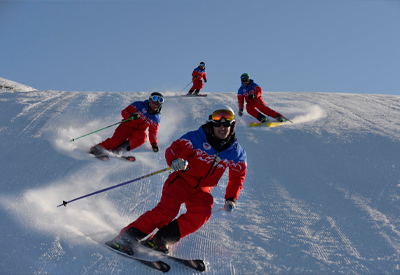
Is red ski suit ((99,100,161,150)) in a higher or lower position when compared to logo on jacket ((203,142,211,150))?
lower

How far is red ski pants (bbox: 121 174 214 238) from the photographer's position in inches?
106

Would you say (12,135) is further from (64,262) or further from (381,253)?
(381,253)

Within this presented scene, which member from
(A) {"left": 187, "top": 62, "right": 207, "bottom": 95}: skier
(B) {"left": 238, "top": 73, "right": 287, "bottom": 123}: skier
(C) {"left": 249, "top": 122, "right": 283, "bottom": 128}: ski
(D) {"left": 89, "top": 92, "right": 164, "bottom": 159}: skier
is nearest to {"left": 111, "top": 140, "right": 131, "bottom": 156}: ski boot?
(D) {"left": 89, "top": 92, "right": 164, "bottom": 159}: skier

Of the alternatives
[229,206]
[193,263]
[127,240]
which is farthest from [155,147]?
[193,263]

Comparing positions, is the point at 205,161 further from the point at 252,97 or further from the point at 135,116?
the point at 252,97

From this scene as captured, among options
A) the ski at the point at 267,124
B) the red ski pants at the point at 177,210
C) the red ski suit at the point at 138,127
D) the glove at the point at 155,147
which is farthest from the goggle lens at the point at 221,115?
the ski at the point at 267,124

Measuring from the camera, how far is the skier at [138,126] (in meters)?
5.67

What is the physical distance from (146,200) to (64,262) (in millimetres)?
1384

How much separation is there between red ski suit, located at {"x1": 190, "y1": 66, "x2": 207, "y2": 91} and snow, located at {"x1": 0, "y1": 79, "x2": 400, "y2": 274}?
5.78m

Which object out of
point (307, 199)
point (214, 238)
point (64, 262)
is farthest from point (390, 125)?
point (64, 262)

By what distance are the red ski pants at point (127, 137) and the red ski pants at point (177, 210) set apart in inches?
109

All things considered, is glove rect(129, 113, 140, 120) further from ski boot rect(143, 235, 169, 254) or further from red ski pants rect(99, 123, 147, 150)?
ski boot rect(143, 235, 169, 254)

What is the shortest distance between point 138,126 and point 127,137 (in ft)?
1.02

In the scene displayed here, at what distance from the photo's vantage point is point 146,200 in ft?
12.1
